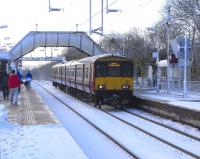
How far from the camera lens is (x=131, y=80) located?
3133 centimetres

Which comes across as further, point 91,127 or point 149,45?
point 149,45

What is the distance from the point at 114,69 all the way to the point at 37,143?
58.1 feet

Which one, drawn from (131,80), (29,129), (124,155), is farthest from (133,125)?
(131,80)

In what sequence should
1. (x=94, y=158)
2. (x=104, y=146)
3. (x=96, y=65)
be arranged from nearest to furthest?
(x=94, y=158) < (x=104, y=146) < (x=96, y=65)

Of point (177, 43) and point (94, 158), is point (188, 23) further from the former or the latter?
point (94, 158)

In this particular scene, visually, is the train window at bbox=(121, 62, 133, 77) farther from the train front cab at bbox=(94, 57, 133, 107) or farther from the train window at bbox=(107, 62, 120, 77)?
the train window at bbox=(107, 62, 120, 77)

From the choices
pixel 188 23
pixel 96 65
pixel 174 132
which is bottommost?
pixel 174 132

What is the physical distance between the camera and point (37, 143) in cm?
1400

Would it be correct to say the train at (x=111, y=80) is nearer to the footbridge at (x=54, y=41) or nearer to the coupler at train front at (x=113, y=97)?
the coupler at train front at (x=113, y=97)

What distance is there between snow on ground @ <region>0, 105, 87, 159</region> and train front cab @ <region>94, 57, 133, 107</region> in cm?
1288

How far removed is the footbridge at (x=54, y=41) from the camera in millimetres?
53406

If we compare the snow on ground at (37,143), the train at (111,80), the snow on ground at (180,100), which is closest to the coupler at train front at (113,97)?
the train at (111,80)

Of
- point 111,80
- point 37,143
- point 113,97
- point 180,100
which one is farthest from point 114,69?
point 37,143

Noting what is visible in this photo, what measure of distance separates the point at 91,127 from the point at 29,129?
389cm
